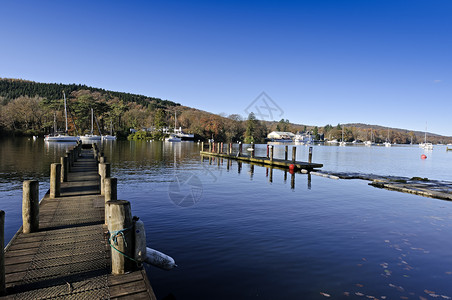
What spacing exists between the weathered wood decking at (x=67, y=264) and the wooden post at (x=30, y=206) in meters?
0.21

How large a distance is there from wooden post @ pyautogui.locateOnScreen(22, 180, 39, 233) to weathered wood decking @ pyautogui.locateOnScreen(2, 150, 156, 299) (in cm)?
21

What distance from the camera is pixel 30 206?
746cm

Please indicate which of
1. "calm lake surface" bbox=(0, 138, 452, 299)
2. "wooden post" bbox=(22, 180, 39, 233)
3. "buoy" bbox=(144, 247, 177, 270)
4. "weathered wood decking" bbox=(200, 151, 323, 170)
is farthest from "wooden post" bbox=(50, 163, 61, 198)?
"weathered wood decking" bbox=(200, 151, 323, 170)

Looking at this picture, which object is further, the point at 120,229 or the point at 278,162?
the point at 278,162

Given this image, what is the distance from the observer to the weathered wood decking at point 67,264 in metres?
4.70

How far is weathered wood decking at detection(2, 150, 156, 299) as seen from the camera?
4699 millimetres

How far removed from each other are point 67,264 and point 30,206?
2.73 m

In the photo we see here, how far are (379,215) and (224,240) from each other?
8364 millimetres

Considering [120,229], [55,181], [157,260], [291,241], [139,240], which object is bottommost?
[291,241]

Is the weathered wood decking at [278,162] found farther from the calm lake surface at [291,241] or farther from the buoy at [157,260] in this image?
the buoy at [157,260]

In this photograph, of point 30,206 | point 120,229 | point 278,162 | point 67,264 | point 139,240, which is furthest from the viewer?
point 278,162

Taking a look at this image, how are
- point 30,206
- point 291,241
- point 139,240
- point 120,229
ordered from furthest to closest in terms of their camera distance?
point 291,241
point 30,206
point 139,240
point 120,229

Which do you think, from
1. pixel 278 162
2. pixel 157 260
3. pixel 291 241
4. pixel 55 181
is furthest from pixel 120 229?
pixel 278 162

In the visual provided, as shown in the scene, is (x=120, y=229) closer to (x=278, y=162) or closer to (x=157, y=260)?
(x=157, y=260)
